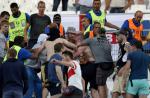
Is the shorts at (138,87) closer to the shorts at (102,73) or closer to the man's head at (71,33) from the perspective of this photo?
the shorts at (102,73)

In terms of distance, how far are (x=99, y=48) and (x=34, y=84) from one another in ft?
5.30

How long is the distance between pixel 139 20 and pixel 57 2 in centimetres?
437

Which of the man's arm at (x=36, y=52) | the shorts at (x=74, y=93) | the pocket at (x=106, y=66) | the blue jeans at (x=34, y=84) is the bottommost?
the blue jeans at (x=34, y=84)

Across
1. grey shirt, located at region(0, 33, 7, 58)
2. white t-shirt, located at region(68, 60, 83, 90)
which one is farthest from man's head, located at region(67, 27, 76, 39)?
white t-shirt, located at region(68, 60, 83, 90)

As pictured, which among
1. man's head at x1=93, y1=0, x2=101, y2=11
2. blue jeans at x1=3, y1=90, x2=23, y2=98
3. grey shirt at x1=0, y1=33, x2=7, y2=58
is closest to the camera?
blue jeans at x1=3, y1=90, x2=23, y2=98

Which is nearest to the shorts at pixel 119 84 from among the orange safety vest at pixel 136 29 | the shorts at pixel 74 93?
the shorts at pixel 74 93

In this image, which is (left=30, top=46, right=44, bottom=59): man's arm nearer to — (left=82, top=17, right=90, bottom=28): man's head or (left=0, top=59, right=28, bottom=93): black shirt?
(left=0, top=59, right=28, bottom=93): black shirt

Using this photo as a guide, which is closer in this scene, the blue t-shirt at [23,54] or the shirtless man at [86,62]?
the blue t-shirt at [23,54]

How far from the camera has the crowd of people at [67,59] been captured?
56.5 ft

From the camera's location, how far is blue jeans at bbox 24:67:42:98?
62.3ft

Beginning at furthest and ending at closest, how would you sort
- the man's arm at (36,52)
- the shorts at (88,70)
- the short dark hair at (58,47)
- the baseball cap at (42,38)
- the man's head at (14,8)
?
1. the man's head at (14,8)
2. the baseball cap at (42,38)
3. the shorts at (88,70)
4. the man's arm at (36,52)
5. the short dark hair at (58,47)

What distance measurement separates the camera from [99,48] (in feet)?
62.7

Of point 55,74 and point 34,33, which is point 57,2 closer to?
point 34,33

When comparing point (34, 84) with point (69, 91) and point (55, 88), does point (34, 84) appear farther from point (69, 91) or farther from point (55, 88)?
point (69, 91)
